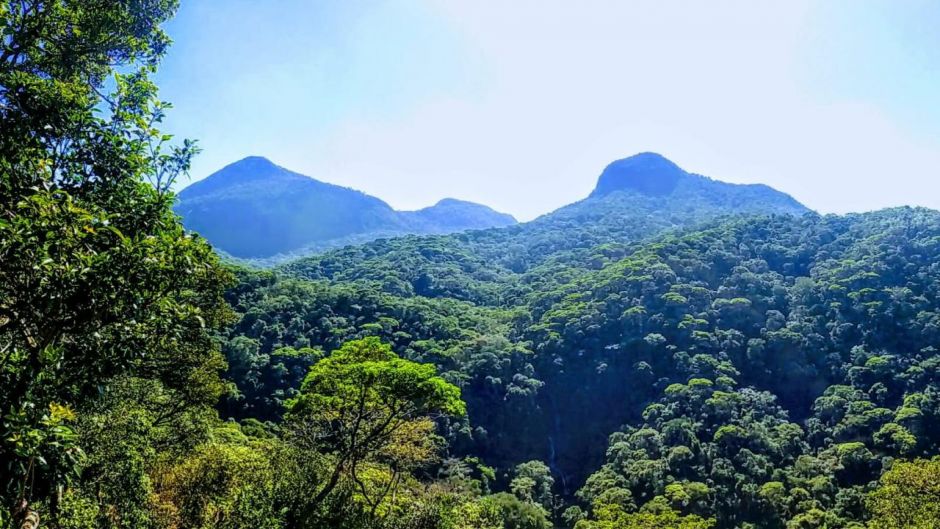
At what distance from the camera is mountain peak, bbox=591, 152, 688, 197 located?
16688 cm

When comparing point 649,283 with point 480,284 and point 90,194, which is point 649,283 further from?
point 90,194

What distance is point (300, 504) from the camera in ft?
39.2

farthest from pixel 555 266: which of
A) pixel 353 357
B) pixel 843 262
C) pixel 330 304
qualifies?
pixel 353 357

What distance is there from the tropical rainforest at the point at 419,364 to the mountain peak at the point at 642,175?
212 ft

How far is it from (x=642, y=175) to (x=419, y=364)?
557ft

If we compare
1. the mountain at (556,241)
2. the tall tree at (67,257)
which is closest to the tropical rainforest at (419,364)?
the tall tree at (67,257)

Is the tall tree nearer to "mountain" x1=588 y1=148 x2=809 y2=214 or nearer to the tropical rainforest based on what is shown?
the tropical rainforest

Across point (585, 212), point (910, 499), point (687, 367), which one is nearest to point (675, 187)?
point (585, 212)

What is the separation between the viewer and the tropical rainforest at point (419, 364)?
14.7ft

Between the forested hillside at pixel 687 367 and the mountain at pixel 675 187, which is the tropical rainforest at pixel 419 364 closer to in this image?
the forested hillside at pixel 687 367

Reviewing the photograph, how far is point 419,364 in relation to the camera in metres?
14.2

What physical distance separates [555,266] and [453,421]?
5146 cm

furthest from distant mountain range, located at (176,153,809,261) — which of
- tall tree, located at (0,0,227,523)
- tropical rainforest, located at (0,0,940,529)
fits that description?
tall tree, located at (0,0,227,523)

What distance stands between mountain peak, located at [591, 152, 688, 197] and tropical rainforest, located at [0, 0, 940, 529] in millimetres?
64725
